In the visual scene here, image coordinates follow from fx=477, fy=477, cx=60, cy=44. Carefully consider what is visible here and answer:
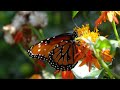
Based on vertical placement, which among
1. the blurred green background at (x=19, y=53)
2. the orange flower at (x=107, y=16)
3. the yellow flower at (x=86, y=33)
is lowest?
the blurred green background at (x=19, y=53)

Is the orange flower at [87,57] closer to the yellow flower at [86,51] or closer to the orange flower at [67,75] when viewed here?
the yellow flower at [86,51]

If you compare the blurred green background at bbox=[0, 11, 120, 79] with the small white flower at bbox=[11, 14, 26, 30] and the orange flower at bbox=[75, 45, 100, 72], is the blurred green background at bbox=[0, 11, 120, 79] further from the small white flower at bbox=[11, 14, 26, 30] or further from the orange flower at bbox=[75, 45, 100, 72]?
the orange flower at bbox=[75, 45, 100, 72]

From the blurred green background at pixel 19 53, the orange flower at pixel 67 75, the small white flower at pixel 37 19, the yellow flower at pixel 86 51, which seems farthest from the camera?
the blurred green background at pixel 19 53

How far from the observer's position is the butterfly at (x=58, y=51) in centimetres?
151

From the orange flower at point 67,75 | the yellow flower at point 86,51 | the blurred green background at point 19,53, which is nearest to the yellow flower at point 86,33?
the yellow flower at point 86,51

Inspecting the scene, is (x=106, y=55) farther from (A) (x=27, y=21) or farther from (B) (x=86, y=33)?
(A) (x=27, y=21)

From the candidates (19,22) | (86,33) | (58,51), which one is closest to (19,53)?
(19,22)

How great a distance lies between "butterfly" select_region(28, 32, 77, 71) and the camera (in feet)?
4.96

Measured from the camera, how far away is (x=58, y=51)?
1.63 metres

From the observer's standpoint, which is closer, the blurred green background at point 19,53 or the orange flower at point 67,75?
the orange flower at point 67,75

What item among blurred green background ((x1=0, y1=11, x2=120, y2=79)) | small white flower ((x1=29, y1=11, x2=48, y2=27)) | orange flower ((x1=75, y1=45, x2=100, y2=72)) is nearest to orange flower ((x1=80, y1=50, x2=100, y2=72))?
orange flower ((x1=75, y1=45, x2=100, y2=72))
